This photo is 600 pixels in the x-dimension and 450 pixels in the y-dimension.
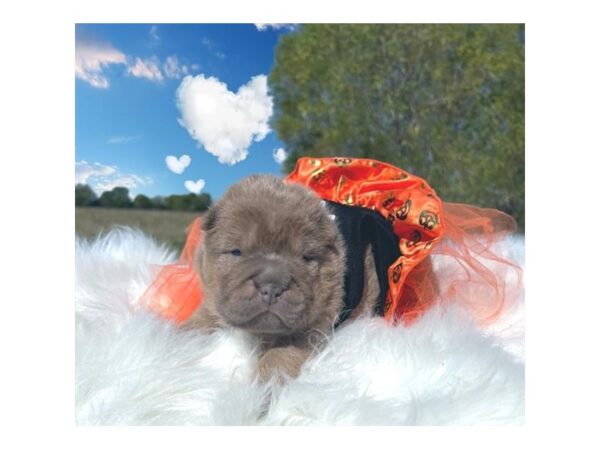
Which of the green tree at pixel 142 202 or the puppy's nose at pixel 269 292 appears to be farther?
the green tree at pixel 142 202

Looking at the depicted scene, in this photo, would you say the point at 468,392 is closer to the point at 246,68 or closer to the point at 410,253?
the point at 410,253

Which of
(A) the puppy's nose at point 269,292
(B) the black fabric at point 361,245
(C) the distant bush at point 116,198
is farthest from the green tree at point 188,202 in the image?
(A) the puppy's nose at point 269,292

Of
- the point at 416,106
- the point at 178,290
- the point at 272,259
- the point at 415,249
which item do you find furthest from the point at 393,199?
the point at 416,106

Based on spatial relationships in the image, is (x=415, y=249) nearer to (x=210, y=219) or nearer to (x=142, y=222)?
(x=210, y=219)

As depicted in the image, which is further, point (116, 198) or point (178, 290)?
point (178, 290)

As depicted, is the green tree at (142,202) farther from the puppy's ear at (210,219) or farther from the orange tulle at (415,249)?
the puppy's ear at (210,219)

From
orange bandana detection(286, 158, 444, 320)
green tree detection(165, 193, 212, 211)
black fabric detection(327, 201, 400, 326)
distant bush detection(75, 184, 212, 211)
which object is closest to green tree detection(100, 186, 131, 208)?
distant bush detection(75, 184, 212, 211)

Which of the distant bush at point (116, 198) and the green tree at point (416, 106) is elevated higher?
the green tree at point (416, 106)
